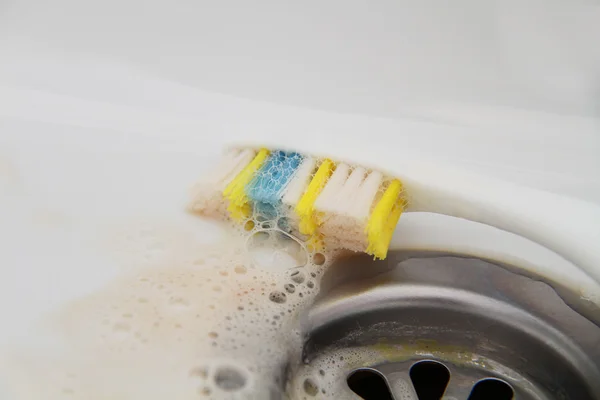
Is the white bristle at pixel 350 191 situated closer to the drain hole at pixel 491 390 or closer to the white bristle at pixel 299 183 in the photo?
the white bristle at pixel 299 183

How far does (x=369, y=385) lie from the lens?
1.77 ft

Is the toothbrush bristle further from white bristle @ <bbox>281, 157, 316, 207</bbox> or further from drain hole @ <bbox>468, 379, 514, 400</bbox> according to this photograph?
drain hole @ <bbox>468, 379, 514, 400</bbox>

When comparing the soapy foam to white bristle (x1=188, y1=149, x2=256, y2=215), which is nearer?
the soapy foam

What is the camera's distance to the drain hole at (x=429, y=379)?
0.54 metres

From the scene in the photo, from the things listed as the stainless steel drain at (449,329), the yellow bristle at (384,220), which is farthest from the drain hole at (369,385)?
the yellow bristle at (384,220)

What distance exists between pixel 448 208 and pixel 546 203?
0.09 metres

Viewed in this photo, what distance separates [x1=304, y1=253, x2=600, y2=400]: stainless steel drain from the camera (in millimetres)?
533

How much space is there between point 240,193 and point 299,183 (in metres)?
0.05

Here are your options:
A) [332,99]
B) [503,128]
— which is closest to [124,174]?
[332,99]

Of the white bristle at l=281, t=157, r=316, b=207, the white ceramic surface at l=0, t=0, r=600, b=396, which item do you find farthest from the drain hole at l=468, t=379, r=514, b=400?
the white bristle at l=281, t=157, r=316, b=207

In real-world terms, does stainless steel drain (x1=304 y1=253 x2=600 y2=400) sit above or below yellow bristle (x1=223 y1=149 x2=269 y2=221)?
below

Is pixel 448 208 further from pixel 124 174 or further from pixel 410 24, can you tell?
pixel 124 174

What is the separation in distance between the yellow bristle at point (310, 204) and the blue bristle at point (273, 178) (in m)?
0.02

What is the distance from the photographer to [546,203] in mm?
562
